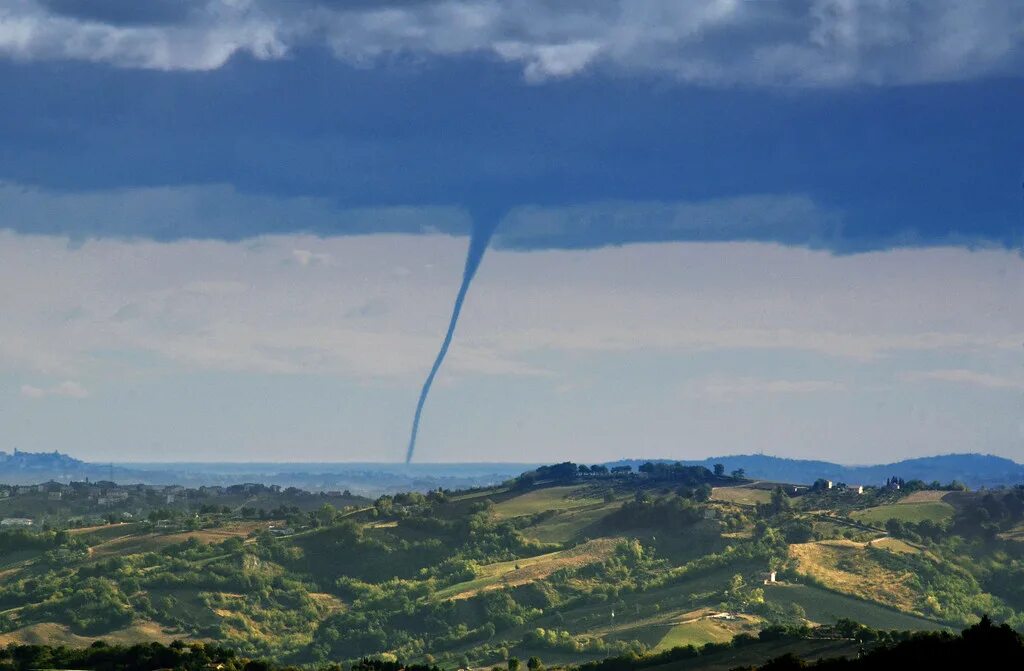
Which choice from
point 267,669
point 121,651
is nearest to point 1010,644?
point 267,669

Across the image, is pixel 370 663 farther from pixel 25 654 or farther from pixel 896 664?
pixel 896 664

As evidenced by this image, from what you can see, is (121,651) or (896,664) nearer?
(896,664)

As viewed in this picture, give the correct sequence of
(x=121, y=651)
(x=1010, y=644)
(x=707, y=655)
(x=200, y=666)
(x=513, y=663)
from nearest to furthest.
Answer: (x=1010, y=644) → (x=200, y=666) → (x=121, y=651) → (x=707, y=655) → (x=513, y=663)

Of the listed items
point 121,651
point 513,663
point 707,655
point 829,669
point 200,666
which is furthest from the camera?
point 513,663

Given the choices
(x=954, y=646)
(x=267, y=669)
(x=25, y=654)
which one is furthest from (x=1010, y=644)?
(x=25, y=654)

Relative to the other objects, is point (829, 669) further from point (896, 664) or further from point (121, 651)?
point (121, 651)

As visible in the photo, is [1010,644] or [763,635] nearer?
[1010,644]

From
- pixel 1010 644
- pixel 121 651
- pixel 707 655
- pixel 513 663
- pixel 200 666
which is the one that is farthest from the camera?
pixel 513 663

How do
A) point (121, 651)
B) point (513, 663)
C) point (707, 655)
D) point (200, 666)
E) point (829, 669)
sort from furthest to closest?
point (513, 663)
point (707, 655)
point (121, 651)
point (200, 666)
point (829, 669)
